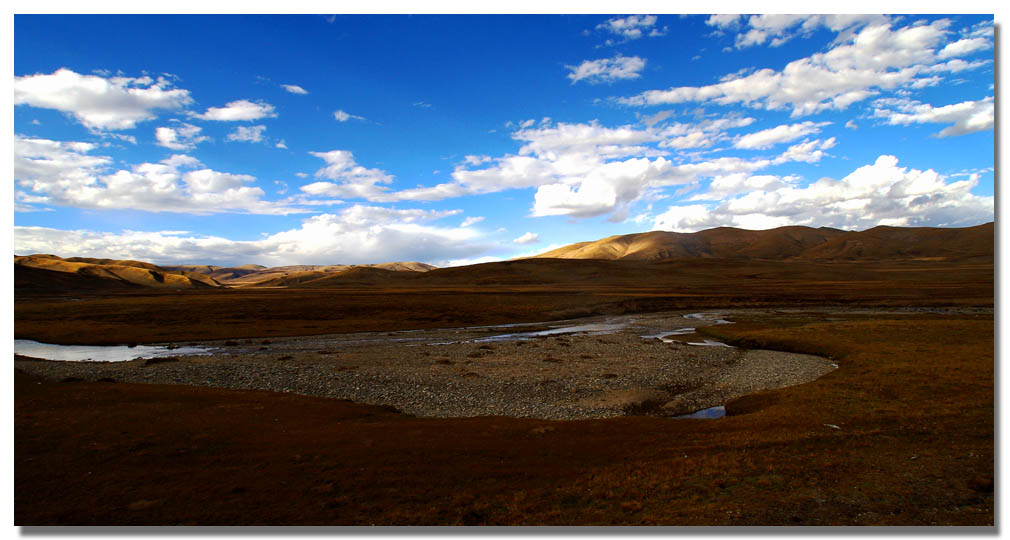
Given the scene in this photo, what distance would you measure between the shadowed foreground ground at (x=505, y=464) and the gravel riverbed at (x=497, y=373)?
13.6ft

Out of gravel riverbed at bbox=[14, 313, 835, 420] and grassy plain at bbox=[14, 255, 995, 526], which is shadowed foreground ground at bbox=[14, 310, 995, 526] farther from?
gravel riverbed at bbox=[14, 313, 835, 420]

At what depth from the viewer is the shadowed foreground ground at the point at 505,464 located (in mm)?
10633

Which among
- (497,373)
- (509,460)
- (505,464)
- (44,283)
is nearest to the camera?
(505,464)

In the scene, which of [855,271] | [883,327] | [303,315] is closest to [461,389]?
[883,327]

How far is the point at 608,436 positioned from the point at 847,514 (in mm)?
8101

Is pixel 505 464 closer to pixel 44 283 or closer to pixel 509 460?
pixel 509 460

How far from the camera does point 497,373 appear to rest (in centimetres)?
3353

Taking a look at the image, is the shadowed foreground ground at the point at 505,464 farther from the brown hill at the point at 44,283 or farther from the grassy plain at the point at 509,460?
the brown hill at the point at 44,283

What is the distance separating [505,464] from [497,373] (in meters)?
19.6

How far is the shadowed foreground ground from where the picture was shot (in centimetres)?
1063

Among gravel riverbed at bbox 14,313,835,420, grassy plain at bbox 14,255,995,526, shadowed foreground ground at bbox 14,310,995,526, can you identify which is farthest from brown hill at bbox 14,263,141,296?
shadowed foreground ground at bbox 14,310,995,526

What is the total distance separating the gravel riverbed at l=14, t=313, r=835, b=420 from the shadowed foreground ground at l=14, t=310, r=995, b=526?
4.15m

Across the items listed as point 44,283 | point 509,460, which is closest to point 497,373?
point 509,460

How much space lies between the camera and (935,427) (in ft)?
54.3
